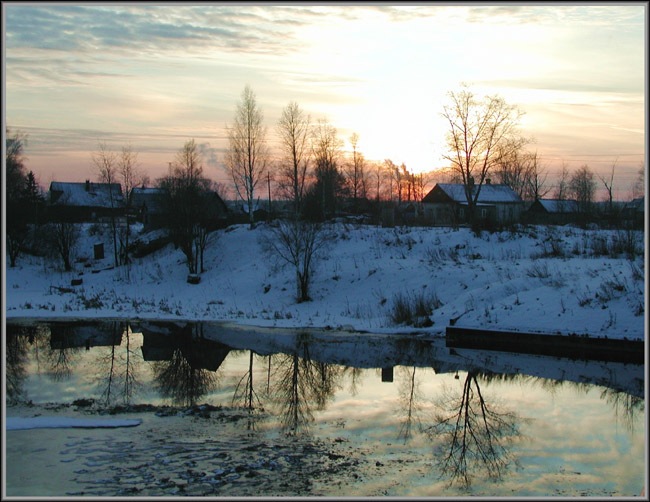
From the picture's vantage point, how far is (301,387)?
1305 centimetres

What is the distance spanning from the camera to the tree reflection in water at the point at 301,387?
1072 cm

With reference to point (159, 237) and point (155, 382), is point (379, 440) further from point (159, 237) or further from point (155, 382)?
point (159, 237)

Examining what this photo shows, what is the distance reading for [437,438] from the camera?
980 cm

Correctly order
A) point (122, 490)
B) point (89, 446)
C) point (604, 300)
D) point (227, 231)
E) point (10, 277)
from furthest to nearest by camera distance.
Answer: point (227, 231) < point (10, 277) < point (604, 300) < point (89, 446) < point (122, 490)

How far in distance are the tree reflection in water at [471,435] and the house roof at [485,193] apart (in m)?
58.0

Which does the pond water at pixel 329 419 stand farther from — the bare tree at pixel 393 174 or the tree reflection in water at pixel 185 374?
the bare tree at pixel 393 174

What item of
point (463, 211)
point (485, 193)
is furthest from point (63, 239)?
point (485, 193)

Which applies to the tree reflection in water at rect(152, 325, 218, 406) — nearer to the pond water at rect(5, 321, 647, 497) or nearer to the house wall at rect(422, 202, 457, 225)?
the pond water at rect(5, 321, 647, 497)

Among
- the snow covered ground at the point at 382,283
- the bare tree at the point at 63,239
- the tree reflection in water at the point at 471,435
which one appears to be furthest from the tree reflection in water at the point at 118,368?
the bare tree at the point at 63,239

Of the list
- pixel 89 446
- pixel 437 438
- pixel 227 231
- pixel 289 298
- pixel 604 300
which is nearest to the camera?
pixel 89 446

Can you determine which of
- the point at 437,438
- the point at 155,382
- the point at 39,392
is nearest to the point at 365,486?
the point at 437,438

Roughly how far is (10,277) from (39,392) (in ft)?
112

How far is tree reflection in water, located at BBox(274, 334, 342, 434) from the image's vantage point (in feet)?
35.2

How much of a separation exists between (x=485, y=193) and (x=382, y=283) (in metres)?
44.7
